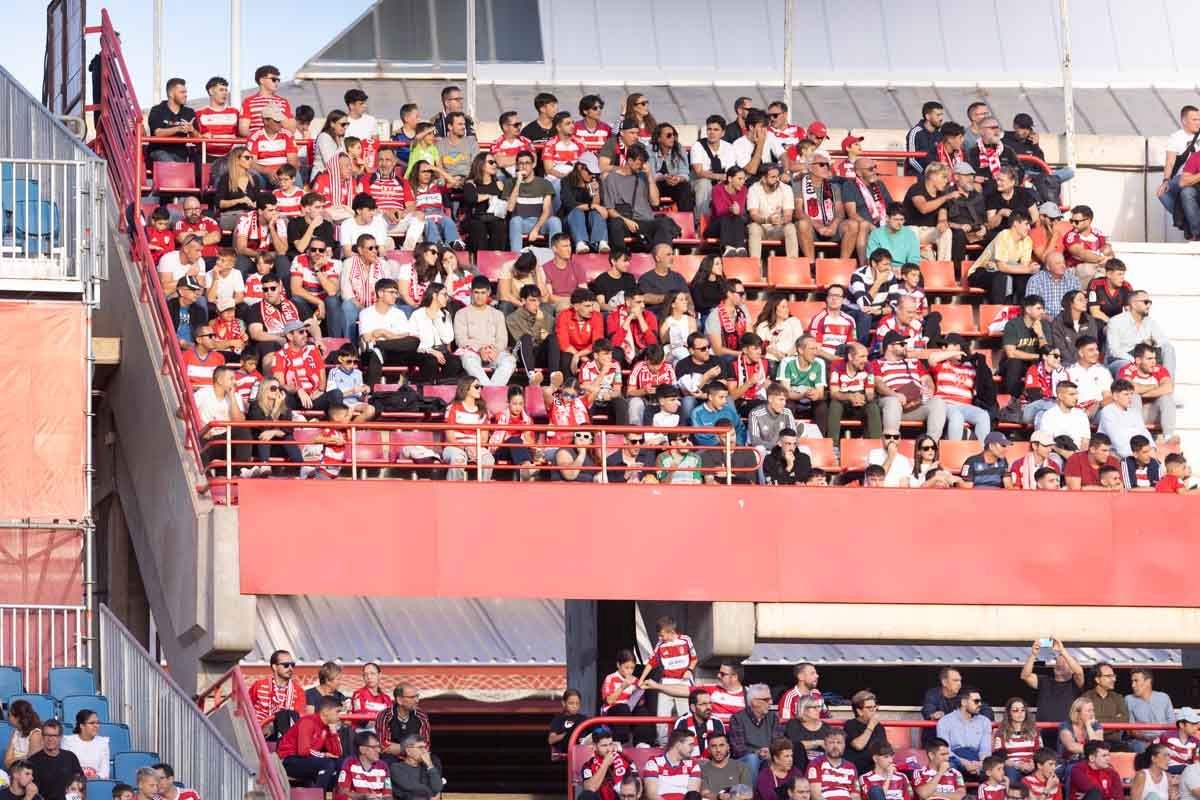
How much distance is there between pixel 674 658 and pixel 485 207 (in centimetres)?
612

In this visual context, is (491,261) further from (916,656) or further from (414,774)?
(916,656)

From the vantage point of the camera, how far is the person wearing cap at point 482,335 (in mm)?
23312

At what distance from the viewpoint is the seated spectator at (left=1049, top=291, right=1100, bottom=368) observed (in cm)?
2445

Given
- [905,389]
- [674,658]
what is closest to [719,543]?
[674,658]

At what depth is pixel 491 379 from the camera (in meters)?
23.4

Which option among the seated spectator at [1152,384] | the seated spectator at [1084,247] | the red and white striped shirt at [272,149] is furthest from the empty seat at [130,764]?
→ the seated spectator at [1084,247]

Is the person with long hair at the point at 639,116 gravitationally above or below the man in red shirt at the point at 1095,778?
above

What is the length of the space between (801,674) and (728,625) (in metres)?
1.37

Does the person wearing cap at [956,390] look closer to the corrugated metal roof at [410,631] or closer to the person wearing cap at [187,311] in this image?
the person wearing cap at [187,311]

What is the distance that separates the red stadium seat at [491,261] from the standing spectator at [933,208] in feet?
13.2

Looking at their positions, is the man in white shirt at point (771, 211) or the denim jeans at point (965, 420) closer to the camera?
the denim jeans at point (965, 420)

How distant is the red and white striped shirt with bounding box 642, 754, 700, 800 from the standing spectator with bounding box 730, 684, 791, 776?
538mm

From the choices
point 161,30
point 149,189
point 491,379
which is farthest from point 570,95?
point 491,379

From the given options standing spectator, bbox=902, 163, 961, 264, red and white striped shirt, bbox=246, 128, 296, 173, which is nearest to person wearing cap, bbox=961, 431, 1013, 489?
standing spectator, bbox=902, 163, 961, 264
